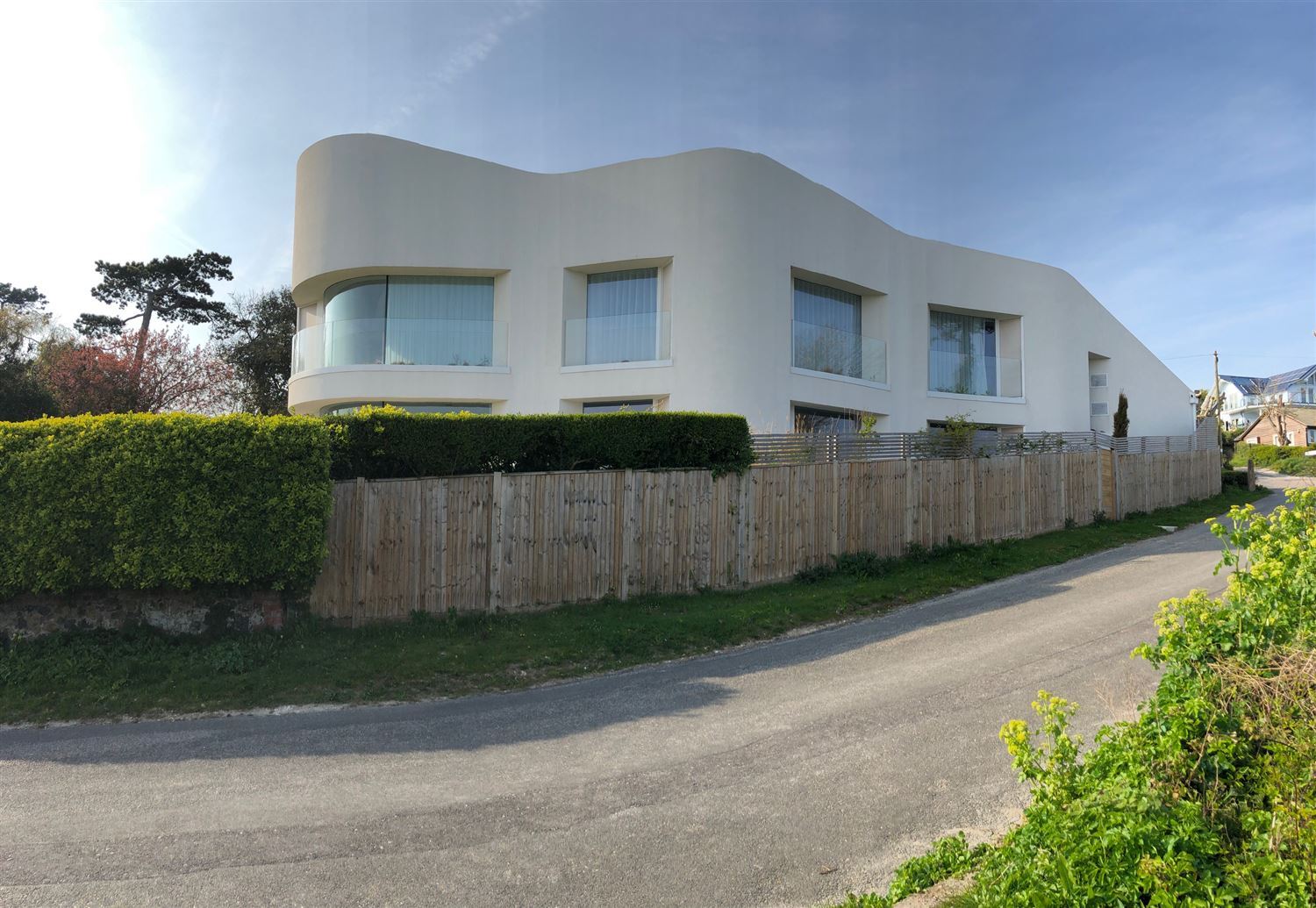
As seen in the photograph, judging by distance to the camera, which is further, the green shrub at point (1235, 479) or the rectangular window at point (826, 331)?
the green shrub at point (1235, 479)

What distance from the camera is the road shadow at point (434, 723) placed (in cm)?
607

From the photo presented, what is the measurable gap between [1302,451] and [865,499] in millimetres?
48319

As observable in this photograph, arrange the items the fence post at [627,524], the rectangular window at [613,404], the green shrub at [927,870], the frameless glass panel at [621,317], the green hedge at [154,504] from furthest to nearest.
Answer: the rectangular window at [613,404] → the frameless glass panel at [621,317] → the fence post at [627,524] → the green hedge at [154,504] → the green shrub at [927,870]

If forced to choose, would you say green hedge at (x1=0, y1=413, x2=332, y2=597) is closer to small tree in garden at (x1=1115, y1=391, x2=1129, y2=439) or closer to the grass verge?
the grass verge

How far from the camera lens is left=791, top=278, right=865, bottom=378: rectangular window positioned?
1845 cm

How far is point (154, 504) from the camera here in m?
8.23

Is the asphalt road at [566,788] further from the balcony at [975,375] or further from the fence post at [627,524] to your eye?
the balcony at [975,375]

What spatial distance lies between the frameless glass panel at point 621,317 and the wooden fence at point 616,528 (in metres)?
6.23

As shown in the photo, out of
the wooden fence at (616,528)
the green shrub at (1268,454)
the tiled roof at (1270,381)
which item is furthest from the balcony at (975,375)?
the tiled roof at (1270,381)

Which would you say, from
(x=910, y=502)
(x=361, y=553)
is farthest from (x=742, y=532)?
(x=361, y=553)

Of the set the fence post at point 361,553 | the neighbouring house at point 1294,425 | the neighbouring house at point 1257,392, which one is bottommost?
the fence post at point 361,553

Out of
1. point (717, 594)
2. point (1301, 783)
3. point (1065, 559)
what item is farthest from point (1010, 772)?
point (1065, 559)

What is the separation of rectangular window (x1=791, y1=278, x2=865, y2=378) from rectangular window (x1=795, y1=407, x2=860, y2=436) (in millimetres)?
1013

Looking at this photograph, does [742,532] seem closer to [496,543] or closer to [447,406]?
[496,543]
